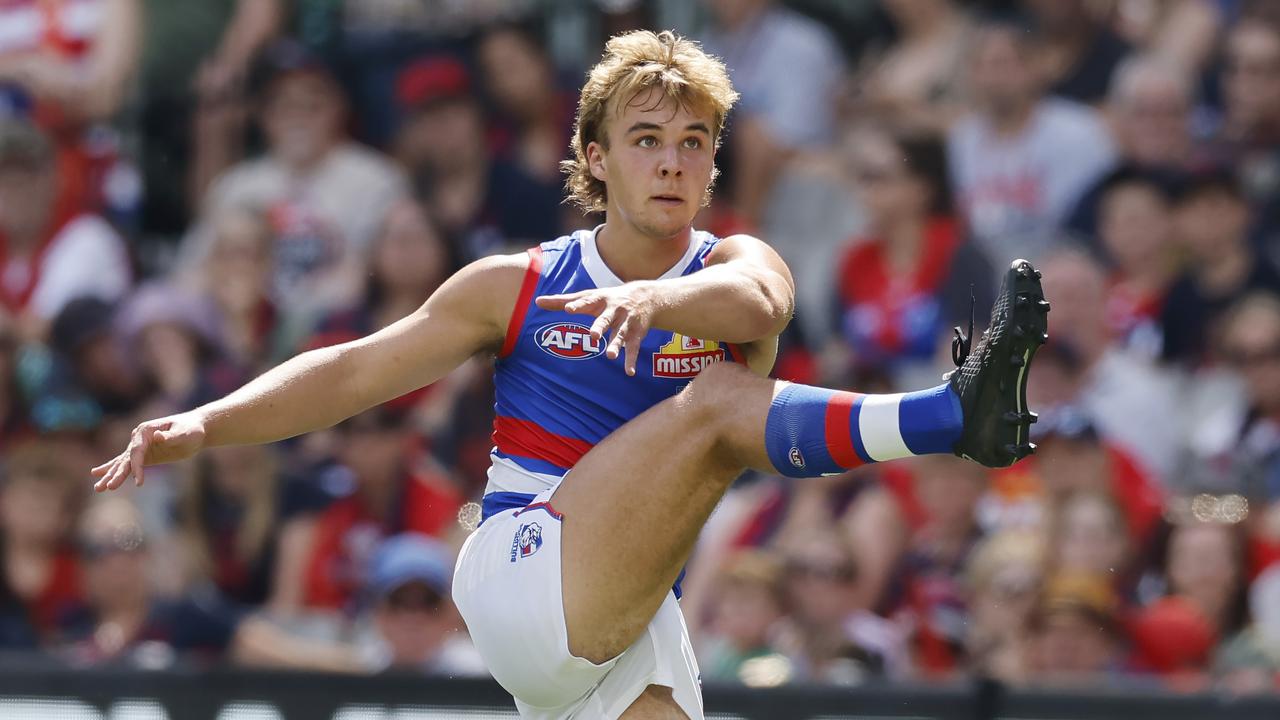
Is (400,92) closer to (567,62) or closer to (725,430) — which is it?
(567,62)

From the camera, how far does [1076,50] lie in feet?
28.5

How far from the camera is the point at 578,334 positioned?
4703 millimetres

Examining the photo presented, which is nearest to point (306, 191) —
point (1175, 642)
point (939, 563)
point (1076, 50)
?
point (1076, 50)

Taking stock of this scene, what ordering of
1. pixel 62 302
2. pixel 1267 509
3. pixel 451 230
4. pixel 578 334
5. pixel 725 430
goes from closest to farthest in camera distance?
pixel 725 430 < pixel 578 334 < pixel 1267 509 < pixel 451 230 < pixel 62 302

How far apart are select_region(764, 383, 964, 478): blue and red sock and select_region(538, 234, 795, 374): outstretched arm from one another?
0.70ft

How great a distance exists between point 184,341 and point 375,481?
1504mm

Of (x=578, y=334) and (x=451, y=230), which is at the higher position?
(x=451, y=230)

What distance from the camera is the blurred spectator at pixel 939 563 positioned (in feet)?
23.8

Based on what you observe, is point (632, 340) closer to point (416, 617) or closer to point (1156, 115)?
point (416, 617)

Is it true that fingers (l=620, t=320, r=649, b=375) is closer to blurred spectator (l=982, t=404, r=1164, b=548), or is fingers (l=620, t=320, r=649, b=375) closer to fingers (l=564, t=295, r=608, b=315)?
fingers (l=564, t=295, r=608, b=315)

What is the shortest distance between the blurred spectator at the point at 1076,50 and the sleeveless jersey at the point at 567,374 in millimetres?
4326

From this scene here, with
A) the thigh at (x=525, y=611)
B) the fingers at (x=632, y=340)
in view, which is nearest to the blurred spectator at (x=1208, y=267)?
the thigh at (x=525, y=611)

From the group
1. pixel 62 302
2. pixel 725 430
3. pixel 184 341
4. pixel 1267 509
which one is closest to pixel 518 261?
pixel 725 430

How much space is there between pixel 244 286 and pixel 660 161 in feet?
17.0
